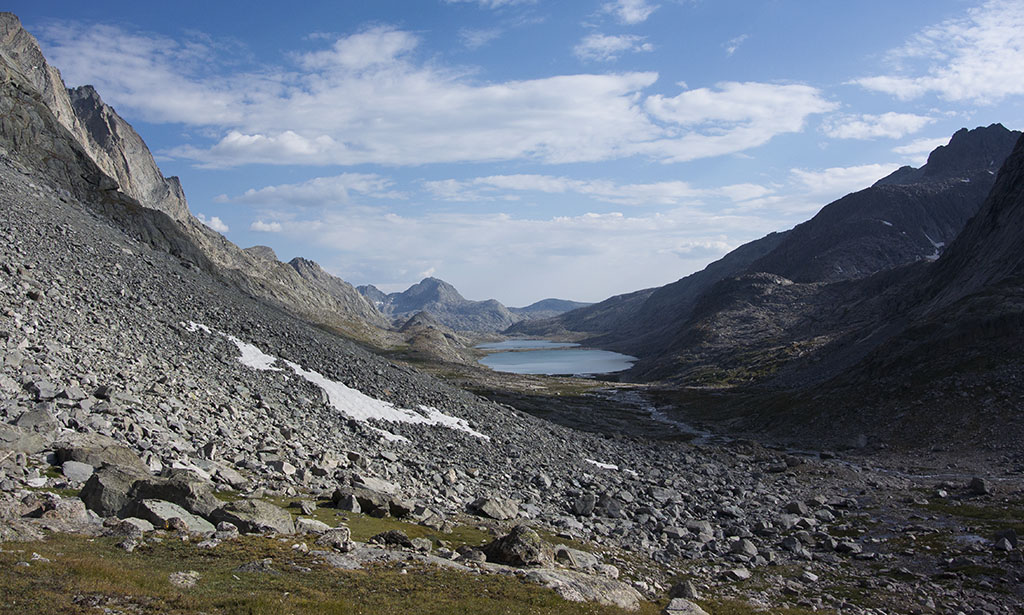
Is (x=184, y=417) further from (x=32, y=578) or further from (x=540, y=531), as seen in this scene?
(x=540, y=531)

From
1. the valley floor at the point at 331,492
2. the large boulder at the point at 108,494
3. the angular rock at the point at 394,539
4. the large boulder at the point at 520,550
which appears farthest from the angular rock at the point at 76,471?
the large boulder at the point at 520,550

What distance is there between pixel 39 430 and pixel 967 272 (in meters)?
150

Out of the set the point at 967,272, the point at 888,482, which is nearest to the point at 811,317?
the point at 967,272

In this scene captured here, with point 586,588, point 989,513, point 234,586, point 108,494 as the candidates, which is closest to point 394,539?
point 586,588

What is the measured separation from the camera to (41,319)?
3158 cm

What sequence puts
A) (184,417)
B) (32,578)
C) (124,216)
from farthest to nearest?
(124,216) → (184,417) → (32,578)

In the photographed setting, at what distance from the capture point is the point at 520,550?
23.0 metres

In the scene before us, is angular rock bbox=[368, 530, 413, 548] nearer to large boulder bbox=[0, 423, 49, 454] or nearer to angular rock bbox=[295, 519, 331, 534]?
angular rock bbox=[295, 519, 331, 534]

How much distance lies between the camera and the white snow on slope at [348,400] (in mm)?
42672

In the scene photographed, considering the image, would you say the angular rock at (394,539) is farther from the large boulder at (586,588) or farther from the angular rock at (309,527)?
the large boulder at (586,588)

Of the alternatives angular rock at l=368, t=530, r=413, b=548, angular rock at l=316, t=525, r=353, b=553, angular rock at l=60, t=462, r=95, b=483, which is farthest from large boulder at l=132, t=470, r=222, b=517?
angular rock at l=368, t=530, r=413, b=548

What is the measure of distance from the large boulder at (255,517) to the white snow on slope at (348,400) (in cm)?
1948

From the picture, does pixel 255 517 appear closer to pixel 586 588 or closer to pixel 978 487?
pixel 586 588

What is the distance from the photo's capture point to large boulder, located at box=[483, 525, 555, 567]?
2284 centimetres
